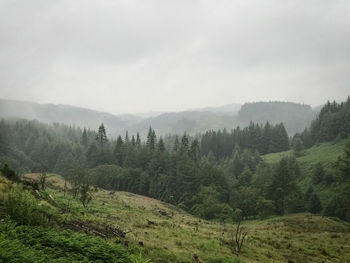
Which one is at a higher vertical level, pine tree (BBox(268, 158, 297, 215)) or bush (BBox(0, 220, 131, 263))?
bush (BBox(0, 220, 131, 263))

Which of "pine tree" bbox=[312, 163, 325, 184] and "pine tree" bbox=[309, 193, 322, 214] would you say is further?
"pine tree" bbox=[312, 163, 325, 184]

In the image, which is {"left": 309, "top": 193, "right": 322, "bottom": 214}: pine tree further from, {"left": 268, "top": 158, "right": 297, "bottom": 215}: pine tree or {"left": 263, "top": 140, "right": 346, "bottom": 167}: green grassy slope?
{"left": 263, "top": 140, "right": 346, "bottom": 167}: green grassy slope

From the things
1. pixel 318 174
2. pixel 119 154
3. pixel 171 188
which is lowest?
pixel 171 188

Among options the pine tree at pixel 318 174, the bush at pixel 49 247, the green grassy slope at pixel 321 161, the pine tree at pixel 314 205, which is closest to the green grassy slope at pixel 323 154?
the green grassy slope at pixel 321 161

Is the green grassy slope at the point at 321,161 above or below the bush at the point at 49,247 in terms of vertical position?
below

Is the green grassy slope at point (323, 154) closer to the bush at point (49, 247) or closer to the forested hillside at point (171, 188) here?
the forested hillside at point (171, 188)

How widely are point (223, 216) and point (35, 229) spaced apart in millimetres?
52634

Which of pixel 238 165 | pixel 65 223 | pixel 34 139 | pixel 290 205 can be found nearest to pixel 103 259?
pixel 65 223

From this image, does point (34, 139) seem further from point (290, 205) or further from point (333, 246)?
point (333, 246)

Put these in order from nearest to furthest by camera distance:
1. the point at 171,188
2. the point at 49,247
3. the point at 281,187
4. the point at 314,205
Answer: the point at 49,247 < the point at 281,187 < the point at 314,205 < the point at 171,188

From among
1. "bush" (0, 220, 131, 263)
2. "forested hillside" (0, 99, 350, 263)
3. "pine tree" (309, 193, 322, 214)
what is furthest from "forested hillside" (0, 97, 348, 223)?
"bush" (0, 220, 131, 263)

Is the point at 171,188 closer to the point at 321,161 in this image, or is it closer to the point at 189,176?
the point at 189,176

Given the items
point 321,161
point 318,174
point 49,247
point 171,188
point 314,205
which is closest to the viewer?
point 49,247

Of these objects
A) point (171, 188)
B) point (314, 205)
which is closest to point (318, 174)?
point (314, 205)
